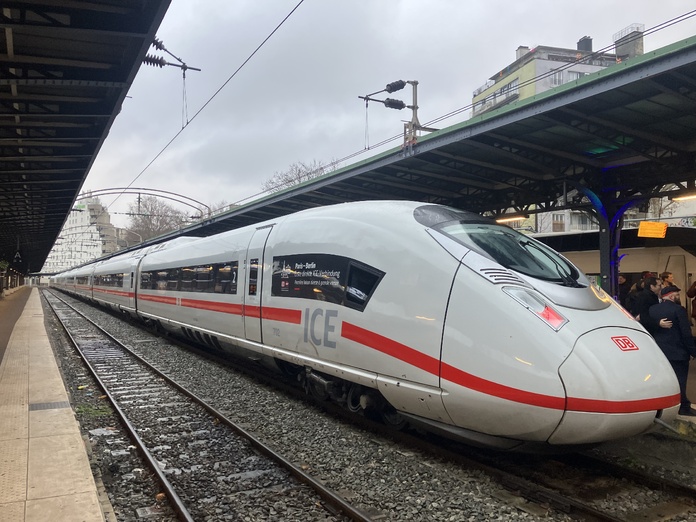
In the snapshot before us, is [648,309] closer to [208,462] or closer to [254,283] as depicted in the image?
[208,462]

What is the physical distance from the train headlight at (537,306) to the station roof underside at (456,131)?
4184mm

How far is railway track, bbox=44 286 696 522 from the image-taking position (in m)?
4.08

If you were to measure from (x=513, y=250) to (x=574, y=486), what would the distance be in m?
2.17

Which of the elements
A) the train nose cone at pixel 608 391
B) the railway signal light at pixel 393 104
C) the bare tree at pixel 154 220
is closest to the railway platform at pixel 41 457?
the train nose cone at pixel 608 391

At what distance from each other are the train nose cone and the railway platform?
3512 mm

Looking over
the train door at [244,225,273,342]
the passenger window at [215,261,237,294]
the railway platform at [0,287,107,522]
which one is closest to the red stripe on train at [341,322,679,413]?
the railway platform at [0,287,107,522]

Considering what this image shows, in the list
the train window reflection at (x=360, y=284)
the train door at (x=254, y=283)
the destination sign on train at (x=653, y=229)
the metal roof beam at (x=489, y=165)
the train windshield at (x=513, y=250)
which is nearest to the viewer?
the train windshield at (x=513, y=250)

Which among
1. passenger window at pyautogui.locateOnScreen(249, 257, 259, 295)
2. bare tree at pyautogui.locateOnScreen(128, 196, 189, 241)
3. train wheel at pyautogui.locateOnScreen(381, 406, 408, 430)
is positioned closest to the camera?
train wheel at pyautogui.locateOnScreen(381, 406, 408, 430)

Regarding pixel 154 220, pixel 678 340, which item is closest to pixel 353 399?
pixel 678 340

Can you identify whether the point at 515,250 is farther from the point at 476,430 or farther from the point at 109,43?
the point at 109,43

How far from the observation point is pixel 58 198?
1852cm

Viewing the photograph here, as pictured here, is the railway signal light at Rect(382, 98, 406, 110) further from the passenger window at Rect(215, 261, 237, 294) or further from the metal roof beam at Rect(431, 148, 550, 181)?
the passenger window at Rect(215, 261, 237, 294)

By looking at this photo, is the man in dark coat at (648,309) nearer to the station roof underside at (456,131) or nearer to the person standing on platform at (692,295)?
the station roof underside at (456,131)

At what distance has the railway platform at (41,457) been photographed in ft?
13.1
